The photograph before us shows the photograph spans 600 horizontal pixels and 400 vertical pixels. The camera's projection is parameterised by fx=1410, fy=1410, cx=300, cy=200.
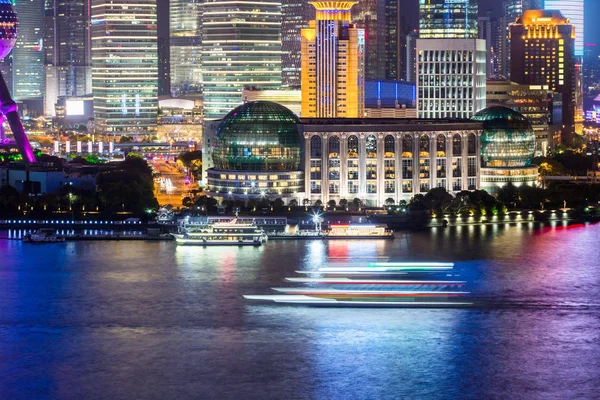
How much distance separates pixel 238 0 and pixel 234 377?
82.6 meters

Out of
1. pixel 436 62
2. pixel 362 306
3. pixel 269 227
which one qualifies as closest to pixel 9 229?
pixel 269 227

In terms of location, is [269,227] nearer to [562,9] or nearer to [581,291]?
[581,291]

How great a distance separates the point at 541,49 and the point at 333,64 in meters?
34.9

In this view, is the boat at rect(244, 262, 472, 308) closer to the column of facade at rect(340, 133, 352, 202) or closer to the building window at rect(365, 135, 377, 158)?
the column of facade at rect(340, 133, 352, 202)

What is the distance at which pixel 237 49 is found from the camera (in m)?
118

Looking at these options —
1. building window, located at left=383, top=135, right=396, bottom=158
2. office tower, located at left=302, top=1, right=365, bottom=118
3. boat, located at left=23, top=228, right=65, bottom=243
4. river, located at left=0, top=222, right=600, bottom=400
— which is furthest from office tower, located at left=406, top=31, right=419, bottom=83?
river, located at left=0, top=222, right=600, bottom=400

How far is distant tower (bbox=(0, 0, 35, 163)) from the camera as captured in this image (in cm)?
7900

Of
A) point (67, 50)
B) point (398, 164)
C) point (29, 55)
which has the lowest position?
point (398, 164)

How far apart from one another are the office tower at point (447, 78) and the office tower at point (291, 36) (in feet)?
123

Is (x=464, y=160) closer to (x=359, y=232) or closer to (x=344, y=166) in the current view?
(x=344, y=166)

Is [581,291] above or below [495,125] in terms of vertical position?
below

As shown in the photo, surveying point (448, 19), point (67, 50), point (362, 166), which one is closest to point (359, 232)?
point (362, 166)

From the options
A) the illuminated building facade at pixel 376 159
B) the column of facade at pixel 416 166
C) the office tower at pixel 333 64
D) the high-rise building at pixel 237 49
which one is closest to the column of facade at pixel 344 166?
the illuminated building facade at pixel 376 159

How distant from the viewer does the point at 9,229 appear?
6381cm
